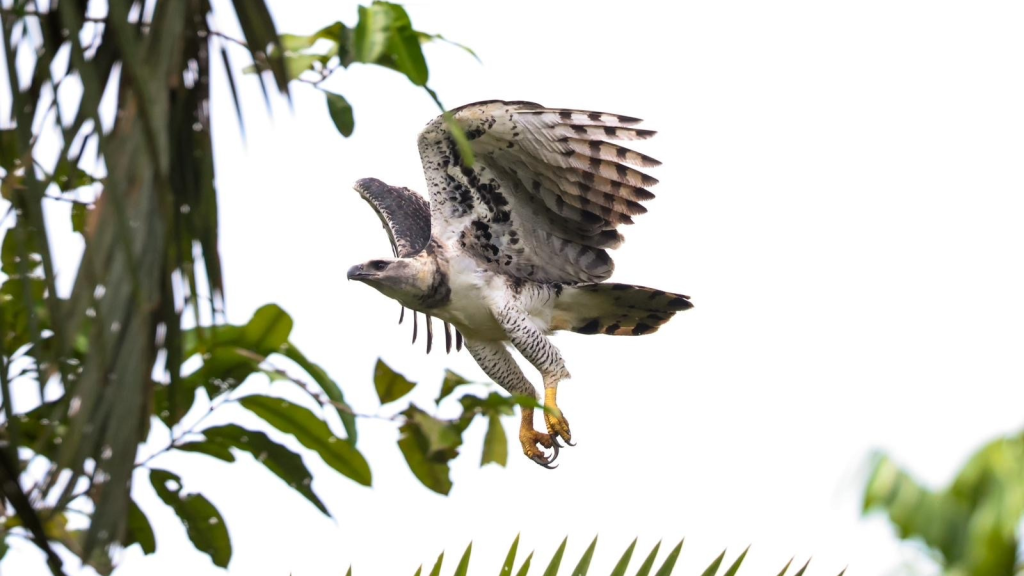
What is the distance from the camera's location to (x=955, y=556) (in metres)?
1.18

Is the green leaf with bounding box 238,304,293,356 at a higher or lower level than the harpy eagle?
lower

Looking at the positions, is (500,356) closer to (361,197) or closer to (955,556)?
(361,197)

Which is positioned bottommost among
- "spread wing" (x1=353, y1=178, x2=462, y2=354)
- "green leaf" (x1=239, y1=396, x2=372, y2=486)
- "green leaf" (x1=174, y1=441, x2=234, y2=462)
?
"green leaf" (x1=174, y1=441, x2=234, y2=462)

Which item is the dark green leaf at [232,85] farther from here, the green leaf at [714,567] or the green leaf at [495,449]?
→ the green leaf at [714,567]

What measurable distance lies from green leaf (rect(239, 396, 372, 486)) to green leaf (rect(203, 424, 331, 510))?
5 centimetres

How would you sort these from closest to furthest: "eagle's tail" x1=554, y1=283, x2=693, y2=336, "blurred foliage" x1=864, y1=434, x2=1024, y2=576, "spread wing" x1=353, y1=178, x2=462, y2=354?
"blurred foliage" x1=864, y1=434, x2=1024, y2=576 → "eagle's tail" x1=554, y1=283, x2=693, y2=336 → "spread wing" x1=353, y1=178, x2=462, y2=354

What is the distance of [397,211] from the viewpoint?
568cm

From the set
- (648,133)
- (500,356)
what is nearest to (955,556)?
(648,133)

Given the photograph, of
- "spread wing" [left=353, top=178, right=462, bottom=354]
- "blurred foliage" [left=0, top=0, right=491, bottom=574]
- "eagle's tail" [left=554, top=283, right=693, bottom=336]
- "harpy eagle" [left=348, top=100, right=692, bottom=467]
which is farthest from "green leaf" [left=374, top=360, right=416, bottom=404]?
"spread wing" [left=353, top=178, right=462, bottom=354]

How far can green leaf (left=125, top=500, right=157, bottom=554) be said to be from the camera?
2.88 metres

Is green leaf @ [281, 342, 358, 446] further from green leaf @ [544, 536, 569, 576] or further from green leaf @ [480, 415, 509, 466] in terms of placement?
green leaf @ [544, 536, 569, 576]

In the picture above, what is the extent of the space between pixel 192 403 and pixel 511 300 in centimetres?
259

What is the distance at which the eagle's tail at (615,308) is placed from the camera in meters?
5.18

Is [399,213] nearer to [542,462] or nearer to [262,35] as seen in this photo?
[542,462]
